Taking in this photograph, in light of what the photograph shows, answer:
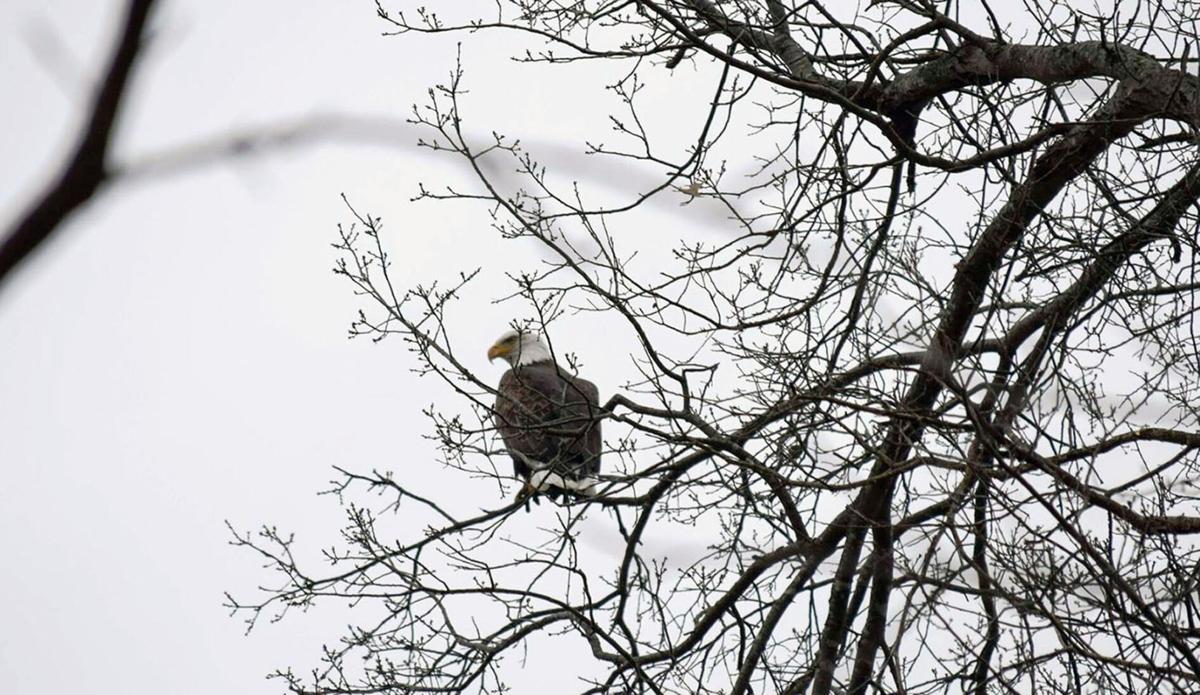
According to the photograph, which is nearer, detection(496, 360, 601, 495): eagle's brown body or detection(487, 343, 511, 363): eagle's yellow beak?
detection(496, 360, 601, 495): eagle's brown body

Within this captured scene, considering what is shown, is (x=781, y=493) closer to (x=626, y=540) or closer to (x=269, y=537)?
(x=626, y=540)

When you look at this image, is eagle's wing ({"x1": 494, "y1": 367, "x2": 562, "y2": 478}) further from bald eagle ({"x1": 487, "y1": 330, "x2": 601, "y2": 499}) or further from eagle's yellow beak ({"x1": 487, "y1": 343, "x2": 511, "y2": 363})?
eagle's yellow beak ({"x1": 487, "y1": 343, "x2": 511, "y2": 363})

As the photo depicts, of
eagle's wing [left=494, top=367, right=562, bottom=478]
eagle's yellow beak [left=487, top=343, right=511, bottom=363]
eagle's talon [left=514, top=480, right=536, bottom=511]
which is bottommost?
eagle's talon [left=514, top=480, right=536, bottom=511]

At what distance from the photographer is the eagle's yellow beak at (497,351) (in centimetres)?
1101

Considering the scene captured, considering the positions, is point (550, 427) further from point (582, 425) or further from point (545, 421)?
point (582, 425)

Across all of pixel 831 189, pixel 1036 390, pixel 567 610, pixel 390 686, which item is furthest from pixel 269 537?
pixel 1036 390

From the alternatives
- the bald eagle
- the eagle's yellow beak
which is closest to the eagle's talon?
the bald eagle

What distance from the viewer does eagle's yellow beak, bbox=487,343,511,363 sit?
36.1 ft

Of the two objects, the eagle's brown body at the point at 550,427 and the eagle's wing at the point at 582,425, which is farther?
the eagle's brown body at the point at 550,427

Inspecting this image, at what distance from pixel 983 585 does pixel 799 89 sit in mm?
1848

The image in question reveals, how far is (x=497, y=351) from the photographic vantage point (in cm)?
1106

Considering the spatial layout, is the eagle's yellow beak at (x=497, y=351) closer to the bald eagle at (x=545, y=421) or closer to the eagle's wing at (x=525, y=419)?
the bald eagle at (x=545, y=421)

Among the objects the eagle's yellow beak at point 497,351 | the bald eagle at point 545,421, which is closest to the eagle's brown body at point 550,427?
the bald eagle at point 545,421

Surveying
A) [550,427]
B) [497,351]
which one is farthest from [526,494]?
[497,351]
